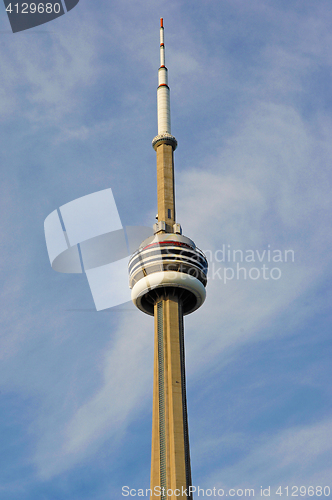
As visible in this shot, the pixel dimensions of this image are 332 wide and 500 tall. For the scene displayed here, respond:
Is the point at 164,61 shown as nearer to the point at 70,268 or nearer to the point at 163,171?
the point at 163,171

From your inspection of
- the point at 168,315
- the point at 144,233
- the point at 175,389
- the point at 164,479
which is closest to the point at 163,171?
the point at 144,233

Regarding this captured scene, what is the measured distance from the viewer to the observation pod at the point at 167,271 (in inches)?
3814

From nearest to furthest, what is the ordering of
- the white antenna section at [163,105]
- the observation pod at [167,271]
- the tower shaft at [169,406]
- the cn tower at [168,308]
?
1. the tower shaft at [169,406]
2. the cn tower at [168,308]
3. the observation pod at [167,271]
4. the white antenna section at [163,105]

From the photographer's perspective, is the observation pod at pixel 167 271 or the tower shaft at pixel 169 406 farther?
the observation pod at pixel 167 271

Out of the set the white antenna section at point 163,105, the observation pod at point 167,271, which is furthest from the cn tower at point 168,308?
the white antenna section at point 163,105

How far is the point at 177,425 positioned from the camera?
87.8 meters

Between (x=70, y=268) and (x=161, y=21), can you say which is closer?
(x=70, y=268)

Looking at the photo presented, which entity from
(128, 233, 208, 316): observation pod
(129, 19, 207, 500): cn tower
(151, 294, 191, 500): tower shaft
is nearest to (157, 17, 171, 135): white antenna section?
(129, 19, 207, 500): cn tower

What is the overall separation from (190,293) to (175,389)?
1457 cm

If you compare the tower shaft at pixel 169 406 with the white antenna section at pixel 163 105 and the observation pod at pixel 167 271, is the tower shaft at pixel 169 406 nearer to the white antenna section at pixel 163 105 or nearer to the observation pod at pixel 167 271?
the observation pod at pixel 167 271

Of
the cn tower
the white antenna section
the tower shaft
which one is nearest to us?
the tower shaft

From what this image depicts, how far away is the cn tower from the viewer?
8594cm

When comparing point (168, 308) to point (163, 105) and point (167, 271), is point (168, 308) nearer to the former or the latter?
point (167, 271)

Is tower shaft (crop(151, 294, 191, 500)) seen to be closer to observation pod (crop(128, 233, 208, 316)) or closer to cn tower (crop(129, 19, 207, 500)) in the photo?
cn tower (crop(129, 19, 207, 500))
